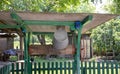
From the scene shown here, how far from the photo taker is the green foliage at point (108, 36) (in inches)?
858

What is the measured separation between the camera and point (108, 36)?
22.5 meters

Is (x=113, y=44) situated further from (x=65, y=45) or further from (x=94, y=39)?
(x=65, y=45)

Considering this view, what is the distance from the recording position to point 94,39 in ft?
78.9

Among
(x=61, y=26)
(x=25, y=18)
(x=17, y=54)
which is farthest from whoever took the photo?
(x=17, y=54)

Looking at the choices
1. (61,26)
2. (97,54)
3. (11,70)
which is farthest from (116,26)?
(61,26)

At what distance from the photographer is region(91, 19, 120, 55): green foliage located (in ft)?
71.5

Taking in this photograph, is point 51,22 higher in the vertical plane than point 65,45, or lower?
higher

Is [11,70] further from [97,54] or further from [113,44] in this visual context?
[97,54]

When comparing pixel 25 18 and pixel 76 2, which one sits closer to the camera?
pixel 25 18

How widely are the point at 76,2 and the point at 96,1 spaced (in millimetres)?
646

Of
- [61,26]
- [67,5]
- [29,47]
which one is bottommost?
[29,47]

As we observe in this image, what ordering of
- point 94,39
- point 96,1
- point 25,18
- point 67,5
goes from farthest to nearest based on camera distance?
point 94,39, point 67,5, point 96,1, point 25,18

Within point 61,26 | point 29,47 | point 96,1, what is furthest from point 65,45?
point 96,1

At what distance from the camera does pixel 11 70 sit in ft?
25.5
